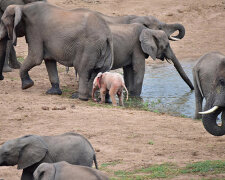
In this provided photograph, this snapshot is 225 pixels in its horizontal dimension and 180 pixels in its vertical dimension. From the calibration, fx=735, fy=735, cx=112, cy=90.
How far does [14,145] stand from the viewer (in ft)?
22.0

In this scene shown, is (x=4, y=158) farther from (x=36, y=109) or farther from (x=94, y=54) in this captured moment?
(x=94, y=54)

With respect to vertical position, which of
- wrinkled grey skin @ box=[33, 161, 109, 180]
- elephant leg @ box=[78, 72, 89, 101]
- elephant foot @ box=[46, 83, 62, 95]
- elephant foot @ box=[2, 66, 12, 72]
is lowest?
elephant foot @ box=[2, 66, 12, 72]

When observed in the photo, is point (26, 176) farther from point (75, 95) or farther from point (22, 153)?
point (75, 95)

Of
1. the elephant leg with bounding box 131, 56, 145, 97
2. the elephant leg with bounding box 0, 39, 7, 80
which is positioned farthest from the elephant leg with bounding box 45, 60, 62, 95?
the elephant leg with bounding box 131, 56, 145, 97

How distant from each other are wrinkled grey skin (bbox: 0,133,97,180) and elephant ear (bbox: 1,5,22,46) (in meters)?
5.34

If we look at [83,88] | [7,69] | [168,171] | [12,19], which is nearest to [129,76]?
[83,88]

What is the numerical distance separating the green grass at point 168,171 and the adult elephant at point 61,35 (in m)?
4.51

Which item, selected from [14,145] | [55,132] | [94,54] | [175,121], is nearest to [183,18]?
[94,54]

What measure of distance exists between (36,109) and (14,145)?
150 inches

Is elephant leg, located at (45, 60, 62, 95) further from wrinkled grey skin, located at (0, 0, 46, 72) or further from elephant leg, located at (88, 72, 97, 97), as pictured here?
wrinkled grey skin, located at (0, 0, 46, 72)

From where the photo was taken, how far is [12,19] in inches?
482

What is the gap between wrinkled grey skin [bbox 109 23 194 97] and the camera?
1350 cm

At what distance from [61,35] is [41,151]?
5515mm

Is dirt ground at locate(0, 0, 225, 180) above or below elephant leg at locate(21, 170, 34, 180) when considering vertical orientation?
below
